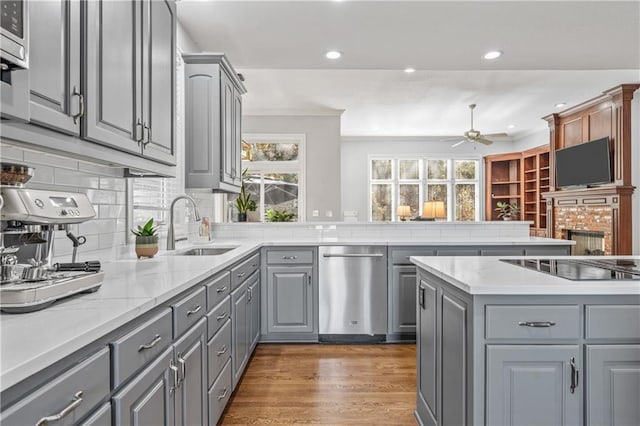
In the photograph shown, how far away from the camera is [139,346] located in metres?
1.13

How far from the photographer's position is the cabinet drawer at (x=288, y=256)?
3.59 meters

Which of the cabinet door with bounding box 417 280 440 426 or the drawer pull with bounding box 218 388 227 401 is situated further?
the drawer pull with bounding box 218 388 227 401

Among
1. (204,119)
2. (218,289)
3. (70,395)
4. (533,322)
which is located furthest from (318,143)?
(70,395)

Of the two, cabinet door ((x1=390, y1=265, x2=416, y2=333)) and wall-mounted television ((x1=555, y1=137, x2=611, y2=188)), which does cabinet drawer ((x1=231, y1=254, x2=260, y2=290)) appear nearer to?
cabinet door ((x1=390, y1=265, x2=416, y2=333))

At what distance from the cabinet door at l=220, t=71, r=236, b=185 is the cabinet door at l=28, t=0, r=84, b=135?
2006 mm

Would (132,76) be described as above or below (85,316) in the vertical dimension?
above

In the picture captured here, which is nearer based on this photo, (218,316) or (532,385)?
(532,385)

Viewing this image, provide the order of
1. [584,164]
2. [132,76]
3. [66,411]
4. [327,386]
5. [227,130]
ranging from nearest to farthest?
[66,411] → [132,76] → [327,386] → [227,130] → [584,164]

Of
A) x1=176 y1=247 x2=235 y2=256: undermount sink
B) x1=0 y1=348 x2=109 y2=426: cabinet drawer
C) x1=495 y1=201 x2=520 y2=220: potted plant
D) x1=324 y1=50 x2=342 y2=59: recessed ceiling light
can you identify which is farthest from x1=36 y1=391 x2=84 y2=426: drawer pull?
x1=495 y1=201 x2=520 y2=220: potted plant

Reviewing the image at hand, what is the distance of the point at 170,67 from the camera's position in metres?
2.19

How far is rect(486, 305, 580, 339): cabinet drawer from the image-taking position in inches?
56.6

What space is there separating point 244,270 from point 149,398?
5.21 feet

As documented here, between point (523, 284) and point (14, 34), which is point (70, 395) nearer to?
point (14, 34)

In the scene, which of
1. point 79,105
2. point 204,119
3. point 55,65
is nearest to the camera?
point 55,65
